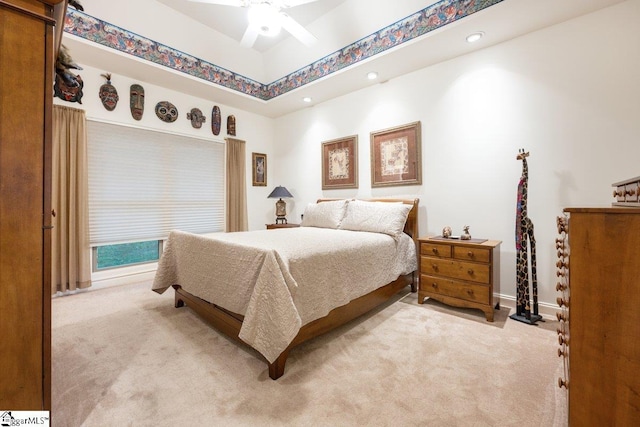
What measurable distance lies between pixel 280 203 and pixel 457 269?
3.19 m

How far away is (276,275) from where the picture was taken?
1.63m

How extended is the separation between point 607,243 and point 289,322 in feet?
4.80

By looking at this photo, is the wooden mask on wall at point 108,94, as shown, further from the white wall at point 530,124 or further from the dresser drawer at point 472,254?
the dresser drawer at point 472,254

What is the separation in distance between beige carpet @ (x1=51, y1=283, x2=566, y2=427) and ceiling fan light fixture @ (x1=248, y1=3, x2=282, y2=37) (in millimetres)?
2743

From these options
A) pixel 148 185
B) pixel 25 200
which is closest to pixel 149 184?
pixel 148 185

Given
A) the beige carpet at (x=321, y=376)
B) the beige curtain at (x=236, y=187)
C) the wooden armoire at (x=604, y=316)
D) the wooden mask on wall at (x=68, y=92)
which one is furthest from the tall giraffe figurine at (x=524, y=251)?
the wooden mask on wall at (x=68, y=92)

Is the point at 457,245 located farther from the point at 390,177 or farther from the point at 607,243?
the point at 607,243

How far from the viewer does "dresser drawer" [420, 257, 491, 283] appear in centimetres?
244

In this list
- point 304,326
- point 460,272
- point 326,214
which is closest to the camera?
point 304,326

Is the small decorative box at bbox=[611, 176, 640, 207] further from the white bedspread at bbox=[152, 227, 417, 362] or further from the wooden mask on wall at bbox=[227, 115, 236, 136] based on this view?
the wooden mask on wall at bbox=[227, 115, 236, 136]

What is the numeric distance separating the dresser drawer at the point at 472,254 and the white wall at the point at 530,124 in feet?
1.98

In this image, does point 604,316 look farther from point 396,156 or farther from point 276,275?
point 396,156

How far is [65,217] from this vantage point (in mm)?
3152

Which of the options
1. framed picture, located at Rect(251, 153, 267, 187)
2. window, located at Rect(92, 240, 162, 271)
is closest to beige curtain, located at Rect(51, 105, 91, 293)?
window, located at Rect(92, 240, 162, 271)
